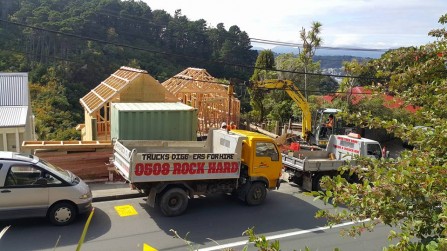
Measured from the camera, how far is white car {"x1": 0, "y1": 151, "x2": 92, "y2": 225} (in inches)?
319

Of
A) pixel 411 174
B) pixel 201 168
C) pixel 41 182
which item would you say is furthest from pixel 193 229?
pixel 411 174

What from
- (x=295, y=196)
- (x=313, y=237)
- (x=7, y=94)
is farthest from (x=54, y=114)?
(x=313, y=237)

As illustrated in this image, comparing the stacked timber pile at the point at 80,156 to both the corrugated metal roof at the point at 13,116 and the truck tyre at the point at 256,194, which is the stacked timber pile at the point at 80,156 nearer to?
the corrugated metal roof at the point at 13,116

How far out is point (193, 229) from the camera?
905 cm

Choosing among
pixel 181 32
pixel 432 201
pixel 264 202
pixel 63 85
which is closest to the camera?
pixel 432 201

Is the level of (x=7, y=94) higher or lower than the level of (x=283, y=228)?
higher

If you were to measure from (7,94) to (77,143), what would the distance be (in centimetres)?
504

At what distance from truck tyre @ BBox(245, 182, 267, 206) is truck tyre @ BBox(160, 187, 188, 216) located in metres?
1.92

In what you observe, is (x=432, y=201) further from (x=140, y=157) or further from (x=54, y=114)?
(x=54, y=114)

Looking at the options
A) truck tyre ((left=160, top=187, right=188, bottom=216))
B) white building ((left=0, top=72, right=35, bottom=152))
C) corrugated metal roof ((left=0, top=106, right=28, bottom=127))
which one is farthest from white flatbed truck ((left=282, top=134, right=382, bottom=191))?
corrugated metal roof ((left=0, top=106, right=28, bottom=127))

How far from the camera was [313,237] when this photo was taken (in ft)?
29.5

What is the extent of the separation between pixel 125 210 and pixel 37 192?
2411mm

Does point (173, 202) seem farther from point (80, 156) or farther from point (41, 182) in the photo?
point (80, 156)

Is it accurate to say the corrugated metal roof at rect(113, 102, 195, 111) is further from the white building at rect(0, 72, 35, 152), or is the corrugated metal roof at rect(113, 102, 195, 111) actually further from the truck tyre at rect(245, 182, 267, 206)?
the truck tyre at rect(245, 182, 267, 206)
